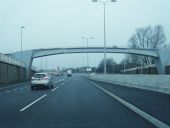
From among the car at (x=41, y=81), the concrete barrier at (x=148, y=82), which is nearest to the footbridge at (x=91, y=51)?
the concrete barrier at (x=148, y=82)

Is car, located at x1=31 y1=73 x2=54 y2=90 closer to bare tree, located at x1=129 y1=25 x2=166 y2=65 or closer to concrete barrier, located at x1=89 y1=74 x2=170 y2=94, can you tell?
concrete barrier, located at x1=89 y1=74 x2=170 y2=94

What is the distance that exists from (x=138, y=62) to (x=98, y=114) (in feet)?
416

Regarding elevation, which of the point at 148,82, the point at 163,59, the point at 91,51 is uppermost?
the point at 91,51

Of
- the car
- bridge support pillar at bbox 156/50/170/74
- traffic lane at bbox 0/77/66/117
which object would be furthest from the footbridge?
traffic lane at bbox 0/77/66/117

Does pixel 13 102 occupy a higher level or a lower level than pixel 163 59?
lower

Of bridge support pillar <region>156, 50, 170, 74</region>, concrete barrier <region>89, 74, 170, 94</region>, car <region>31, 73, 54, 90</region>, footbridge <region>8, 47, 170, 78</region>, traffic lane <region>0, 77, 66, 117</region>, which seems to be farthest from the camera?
footbridge <region>8, 47, 170, 78</region>

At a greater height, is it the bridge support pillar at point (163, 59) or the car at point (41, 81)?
the bridge support pillar at point (163, 59)

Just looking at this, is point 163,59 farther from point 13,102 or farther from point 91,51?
point 13,102

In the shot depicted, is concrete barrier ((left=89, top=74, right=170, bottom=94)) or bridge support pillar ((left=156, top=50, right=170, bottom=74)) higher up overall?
bridge support pillar ((left=156, top=50, right=170, bottom=74))

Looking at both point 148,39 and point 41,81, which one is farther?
point 148,39

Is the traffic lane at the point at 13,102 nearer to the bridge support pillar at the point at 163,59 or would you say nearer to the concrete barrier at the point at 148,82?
the concrete barrier at the point at 148,82

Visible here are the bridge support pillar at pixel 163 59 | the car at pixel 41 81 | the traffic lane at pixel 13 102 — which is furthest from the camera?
the bridge support pillar at pixel 163 59

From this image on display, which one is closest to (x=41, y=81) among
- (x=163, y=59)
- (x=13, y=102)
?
(x=13, y=102)

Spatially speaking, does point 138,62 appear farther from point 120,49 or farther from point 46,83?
point 46,83
